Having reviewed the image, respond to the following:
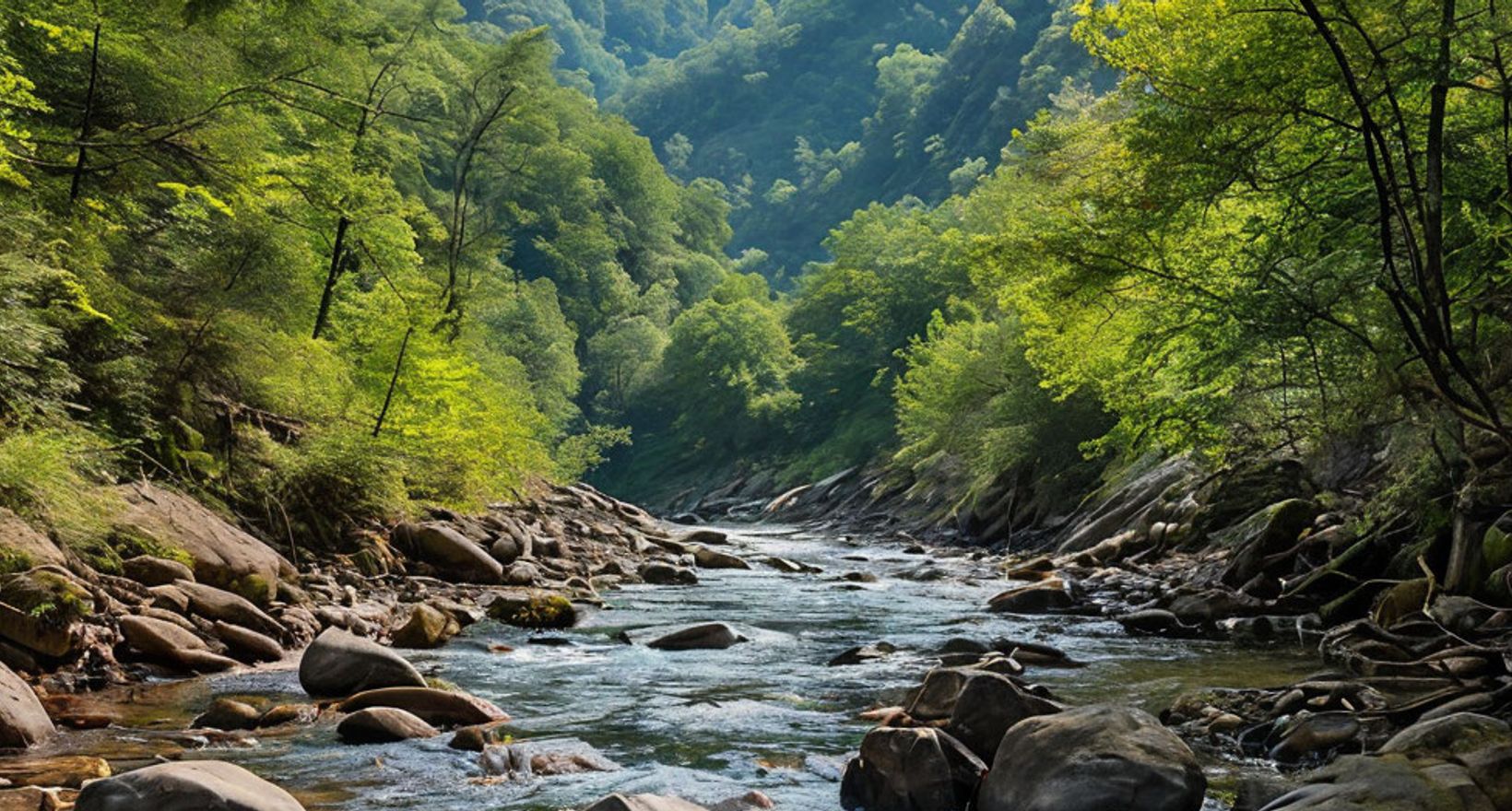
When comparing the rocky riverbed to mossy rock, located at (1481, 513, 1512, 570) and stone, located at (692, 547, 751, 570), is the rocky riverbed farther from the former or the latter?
stone, located at (692, 547, 751, 570)

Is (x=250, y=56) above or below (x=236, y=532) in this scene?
above

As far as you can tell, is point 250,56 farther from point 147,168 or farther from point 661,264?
point 661,264

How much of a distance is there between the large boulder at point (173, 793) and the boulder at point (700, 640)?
7546 millimetres

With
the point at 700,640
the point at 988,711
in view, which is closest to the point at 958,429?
the point at 700,640

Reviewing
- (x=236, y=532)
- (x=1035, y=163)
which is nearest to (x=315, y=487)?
(x=236, y=532)

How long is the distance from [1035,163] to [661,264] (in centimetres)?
6590

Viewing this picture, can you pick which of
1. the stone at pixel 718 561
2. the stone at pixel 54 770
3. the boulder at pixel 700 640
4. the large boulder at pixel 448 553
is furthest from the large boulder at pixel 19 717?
the stone at pixel 718 561

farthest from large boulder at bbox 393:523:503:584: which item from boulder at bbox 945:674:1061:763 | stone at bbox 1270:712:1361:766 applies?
stone at bbox 1270:712:1361:766

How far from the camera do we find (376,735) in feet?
25.9

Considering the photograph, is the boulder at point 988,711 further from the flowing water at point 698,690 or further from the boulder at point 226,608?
the boulder at point 226,608

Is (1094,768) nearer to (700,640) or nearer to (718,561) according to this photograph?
(700,640)

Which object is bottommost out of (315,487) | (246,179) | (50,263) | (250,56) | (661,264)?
(315,487)

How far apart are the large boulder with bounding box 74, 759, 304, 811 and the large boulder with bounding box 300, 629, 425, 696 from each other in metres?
3.65

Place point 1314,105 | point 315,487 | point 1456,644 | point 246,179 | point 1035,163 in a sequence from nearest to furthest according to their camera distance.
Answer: point 1314,105
point 1456,644
point 246,179
point 315,487
point 1035,163
